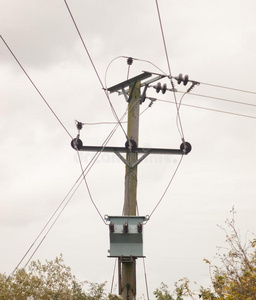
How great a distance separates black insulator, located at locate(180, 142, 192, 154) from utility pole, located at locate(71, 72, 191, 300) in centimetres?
3

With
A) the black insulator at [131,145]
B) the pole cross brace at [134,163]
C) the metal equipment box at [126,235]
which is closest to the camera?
the metal equipment box at [126,235]

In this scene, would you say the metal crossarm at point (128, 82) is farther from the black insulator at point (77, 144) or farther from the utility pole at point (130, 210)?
the black insulator at point (77, 144)

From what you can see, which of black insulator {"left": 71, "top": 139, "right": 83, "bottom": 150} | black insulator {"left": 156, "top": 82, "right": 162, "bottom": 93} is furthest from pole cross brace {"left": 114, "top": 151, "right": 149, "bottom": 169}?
black insulator {"left": 156, "top": 82, "right": 162, "bottom": 93}

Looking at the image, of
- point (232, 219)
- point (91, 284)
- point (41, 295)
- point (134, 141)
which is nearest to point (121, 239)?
point (134, 141)

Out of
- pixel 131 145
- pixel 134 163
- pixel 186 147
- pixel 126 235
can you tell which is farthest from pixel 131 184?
pixel 186 147

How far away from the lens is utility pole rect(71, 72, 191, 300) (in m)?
12.3

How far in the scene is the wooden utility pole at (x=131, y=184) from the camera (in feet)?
39.8

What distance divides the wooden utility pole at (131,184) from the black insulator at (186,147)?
1254mm

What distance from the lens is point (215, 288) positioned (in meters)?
9.38

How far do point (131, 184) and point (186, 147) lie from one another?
1915 millimetres

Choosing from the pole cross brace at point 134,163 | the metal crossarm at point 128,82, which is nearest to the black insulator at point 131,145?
the pole cross brace at point 134,163

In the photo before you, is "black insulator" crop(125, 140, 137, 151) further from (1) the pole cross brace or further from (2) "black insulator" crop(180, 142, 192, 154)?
(2) "black insulator" crop(180, 142, 192, 154)

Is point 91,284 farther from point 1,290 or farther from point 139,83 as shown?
point 139,83

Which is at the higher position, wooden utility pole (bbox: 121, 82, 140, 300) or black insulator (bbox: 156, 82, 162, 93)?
black insulator (bbox: 156, 82, 162, 93)
